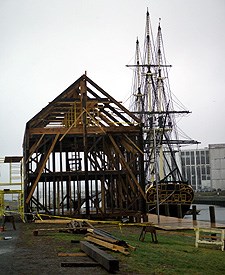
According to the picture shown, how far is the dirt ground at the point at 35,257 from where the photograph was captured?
11125mm

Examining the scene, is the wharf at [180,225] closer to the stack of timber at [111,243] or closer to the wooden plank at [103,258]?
the stack of timber at [111,243]

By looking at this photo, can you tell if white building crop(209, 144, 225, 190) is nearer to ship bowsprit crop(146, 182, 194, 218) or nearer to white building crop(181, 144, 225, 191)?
white building crop(181, 144, 225, 191)

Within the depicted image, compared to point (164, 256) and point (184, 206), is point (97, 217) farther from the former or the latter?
point (184, 206)

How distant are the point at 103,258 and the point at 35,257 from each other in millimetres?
2980

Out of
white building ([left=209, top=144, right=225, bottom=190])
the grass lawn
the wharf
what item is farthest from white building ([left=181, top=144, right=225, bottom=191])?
the grass lawn

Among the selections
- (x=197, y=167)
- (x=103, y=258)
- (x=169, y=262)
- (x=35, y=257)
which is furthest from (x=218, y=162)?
(x=103, y=258)

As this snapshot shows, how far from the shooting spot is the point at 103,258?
11.5 metres

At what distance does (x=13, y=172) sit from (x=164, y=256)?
73.0ft

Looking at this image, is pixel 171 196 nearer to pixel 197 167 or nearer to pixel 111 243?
pixel 111 243

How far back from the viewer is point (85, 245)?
13742 mm

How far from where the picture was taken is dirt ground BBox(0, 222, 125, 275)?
11.1 meters

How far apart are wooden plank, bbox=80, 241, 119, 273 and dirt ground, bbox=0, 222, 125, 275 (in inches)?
6.2

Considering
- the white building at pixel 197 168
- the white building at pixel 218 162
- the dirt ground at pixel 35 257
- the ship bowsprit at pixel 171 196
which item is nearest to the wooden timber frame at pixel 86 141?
the dirt ground at pixel 35 257

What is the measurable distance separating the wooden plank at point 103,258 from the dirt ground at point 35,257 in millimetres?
158
